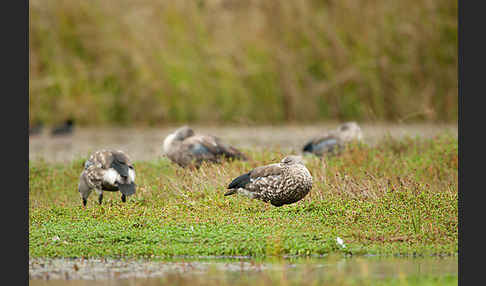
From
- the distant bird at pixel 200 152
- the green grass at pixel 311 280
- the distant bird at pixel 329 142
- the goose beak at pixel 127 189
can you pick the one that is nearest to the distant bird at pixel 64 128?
the distant bird at pixel 200 152

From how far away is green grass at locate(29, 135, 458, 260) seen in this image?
8391 mm

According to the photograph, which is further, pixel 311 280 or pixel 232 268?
pixel 232 268

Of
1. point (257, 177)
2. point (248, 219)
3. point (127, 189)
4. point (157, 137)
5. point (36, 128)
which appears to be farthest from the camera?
point (36, 128)

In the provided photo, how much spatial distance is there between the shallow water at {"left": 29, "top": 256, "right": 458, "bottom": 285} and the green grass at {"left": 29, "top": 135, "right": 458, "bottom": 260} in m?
0.22

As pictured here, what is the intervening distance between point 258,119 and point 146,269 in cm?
1371

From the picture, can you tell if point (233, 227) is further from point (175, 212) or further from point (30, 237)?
point (30, 237)

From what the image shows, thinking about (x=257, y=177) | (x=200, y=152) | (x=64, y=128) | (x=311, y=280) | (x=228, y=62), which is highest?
(x=228, y=62)

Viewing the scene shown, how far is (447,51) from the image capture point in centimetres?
2017

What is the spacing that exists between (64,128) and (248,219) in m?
12.1

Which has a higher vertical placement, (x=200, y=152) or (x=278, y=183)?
(x=200, y=152)

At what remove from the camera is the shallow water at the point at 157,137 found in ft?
56.8

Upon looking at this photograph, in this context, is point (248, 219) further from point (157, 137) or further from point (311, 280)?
point (157, 137)

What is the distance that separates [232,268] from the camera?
7.71 m

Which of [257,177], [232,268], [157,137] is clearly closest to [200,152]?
[257,177]
